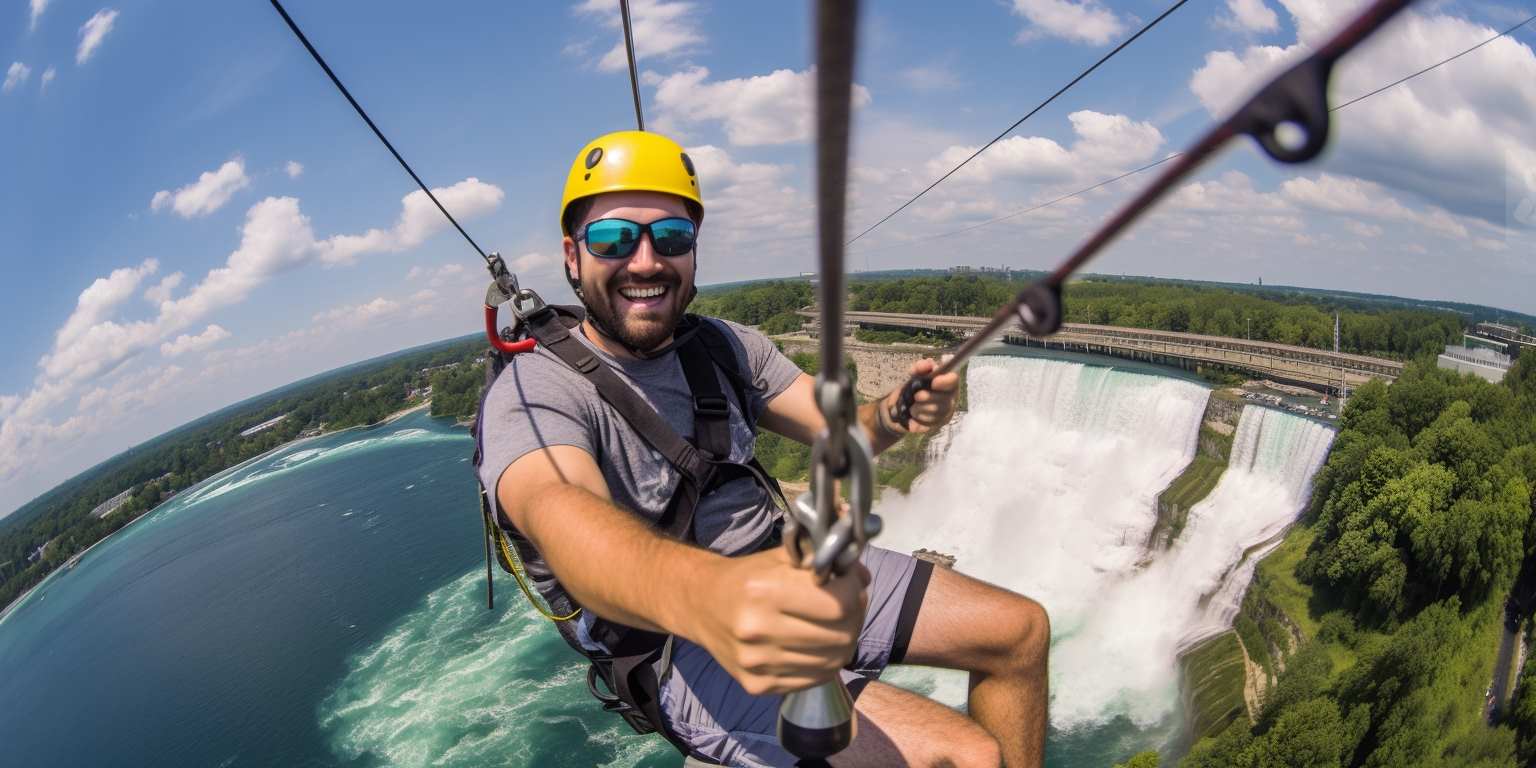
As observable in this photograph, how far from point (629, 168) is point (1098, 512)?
3050 cm

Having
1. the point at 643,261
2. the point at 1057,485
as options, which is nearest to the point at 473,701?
the point at 1057,485

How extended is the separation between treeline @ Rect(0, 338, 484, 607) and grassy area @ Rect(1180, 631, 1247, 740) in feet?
267

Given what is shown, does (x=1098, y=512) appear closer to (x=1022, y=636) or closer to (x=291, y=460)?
(x=1022, y=636)

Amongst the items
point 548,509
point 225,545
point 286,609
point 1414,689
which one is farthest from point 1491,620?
point 225,545

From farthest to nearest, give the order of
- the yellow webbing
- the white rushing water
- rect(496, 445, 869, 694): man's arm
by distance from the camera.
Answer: the white rushing water, the yellow webbing, rect(496, 445, 869, 694): man's arm

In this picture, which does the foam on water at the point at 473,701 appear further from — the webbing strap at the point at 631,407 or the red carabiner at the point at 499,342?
the webbing strap at the point at 631,407

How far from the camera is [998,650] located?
2.50 meters

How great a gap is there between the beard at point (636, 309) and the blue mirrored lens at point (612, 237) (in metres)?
0.09

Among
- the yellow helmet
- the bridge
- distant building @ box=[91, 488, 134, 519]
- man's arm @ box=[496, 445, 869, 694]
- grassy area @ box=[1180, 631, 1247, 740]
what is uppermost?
the yellow helmet

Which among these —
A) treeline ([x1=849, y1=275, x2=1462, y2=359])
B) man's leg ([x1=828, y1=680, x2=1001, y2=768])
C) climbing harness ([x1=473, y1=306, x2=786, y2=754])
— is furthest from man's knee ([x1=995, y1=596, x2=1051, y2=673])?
treeline ([x1=849, y1=275, x2=1462, y2=359])

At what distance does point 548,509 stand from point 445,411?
3116 inches

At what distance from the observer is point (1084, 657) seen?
23672mm

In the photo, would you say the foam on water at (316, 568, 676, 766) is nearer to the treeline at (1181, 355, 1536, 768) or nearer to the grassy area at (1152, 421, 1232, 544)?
the treeline at (1181, 355, 1536, 768)

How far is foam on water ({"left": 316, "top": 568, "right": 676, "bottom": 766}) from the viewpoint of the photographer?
20891 mm
